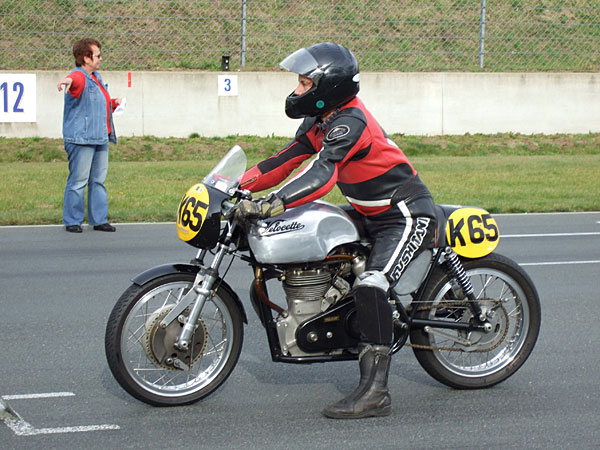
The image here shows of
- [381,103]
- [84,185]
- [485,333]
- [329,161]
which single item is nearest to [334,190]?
[84,185]

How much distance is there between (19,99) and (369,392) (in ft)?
49.9

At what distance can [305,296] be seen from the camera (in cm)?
498

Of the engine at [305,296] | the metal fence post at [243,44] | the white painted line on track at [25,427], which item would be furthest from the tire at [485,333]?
the metal fence post at [243,44]

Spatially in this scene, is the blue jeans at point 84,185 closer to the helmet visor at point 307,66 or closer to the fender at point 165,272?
the fender at point 165,272

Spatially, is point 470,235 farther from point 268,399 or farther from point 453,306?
point 268,399

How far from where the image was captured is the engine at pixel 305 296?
195 inches

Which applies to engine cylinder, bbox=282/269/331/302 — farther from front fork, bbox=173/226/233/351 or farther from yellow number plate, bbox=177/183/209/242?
yellow number plate, bbox=177/183/209/242

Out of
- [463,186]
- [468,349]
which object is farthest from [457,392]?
[463,186]

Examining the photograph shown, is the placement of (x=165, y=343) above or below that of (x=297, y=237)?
below

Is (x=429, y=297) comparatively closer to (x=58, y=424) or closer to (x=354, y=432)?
(x=354, y=432)

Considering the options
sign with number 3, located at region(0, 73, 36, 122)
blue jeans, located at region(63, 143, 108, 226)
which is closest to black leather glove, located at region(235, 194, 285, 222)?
blue jeans, located at region(63, 143, 108, 226)

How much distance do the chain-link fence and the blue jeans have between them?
30.5 feet

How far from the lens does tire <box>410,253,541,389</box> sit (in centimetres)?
532

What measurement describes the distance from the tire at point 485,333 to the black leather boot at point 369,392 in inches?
16.2
